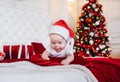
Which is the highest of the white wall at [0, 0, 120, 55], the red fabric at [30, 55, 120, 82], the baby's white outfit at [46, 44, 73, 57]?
the white wall at [0, 0, 120, 55]

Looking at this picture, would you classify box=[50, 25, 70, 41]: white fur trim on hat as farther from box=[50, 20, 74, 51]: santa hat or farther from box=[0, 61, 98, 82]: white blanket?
box=[0, 61, 98, 82]: white blanket

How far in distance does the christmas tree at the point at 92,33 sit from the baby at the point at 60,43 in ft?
8.22

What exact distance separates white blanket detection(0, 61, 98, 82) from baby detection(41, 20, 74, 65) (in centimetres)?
56

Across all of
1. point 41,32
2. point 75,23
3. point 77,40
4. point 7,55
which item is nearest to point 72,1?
point 75,23

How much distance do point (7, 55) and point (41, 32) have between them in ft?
5.78

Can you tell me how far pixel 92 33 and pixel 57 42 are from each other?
9.17 feet

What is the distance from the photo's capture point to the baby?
89.7 inches

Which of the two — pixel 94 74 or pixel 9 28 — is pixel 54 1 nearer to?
pixel 9 28

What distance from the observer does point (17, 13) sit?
13.6 ft

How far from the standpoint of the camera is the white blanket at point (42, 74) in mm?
1334

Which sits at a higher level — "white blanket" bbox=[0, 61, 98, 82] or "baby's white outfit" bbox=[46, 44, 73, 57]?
"baby's white outfit" bbox=[46, 44, 73, 57]

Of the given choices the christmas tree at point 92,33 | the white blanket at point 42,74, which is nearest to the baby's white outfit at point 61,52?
the white blanket at point 42,74

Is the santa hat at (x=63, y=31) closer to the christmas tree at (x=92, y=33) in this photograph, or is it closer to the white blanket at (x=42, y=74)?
the white blanket at (x=42, y=74)

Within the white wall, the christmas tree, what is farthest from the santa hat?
the christmas tree
